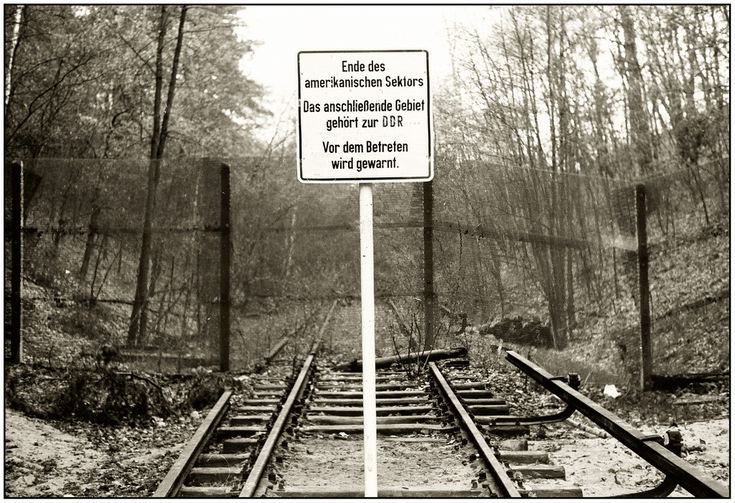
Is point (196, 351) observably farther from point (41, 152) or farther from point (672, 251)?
point (672, 251)

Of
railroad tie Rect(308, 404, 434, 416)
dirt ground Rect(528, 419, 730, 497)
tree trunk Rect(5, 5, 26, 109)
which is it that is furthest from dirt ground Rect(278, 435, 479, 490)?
tree trunk Rect(5, 5, 26, 109)

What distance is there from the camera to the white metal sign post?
12.3 ft

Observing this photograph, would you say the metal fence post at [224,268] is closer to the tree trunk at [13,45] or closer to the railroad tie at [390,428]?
the railroad tie at [390,428]

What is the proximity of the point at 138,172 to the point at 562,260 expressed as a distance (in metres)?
6.83

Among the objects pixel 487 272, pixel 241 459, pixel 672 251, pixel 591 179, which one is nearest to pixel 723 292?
pixel 672 251

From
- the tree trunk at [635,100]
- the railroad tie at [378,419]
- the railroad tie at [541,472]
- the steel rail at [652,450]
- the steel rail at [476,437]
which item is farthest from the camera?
the tree trunk at [635,100]

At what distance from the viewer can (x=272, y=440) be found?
236 inches

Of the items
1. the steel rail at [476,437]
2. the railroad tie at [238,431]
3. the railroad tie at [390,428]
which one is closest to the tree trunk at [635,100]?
the steel rail at [476,437]

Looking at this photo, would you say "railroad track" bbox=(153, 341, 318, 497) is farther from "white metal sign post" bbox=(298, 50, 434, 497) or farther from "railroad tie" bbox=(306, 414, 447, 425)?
"white metal sign post" bbox=(298, 50, 434, 497)

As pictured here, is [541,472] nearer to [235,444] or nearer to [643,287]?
[235,444]

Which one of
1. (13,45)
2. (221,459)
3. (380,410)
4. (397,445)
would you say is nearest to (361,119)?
(221,459)

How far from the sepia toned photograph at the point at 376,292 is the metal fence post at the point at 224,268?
0.11ft

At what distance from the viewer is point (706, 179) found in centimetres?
1262

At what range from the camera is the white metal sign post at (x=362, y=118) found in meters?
3.74
